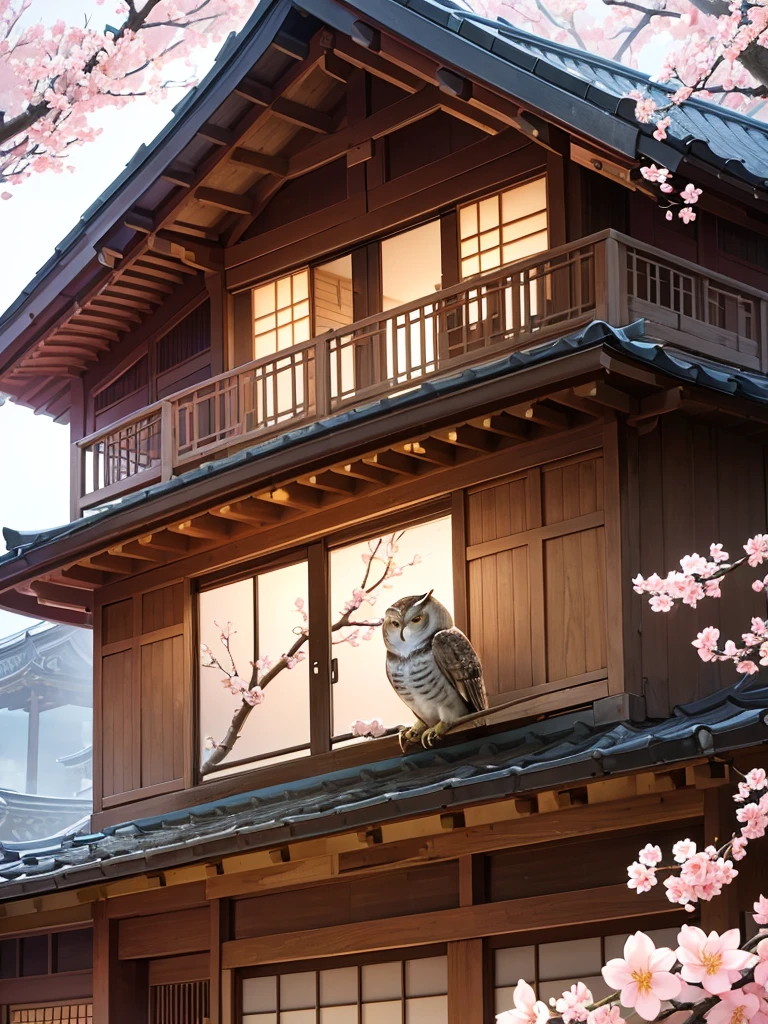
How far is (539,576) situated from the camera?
11414 millimetres

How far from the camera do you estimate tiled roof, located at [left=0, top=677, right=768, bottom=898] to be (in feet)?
27.5

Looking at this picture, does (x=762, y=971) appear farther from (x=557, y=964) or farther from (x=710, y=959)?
(x=557, y=964)

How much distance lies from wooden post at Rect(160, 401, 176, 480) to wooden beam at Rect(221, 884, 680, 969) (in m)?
4.45

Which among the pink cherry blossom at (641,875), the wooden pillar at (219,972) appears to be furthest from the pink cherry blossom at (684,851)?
the wooden pillar at (219,972)

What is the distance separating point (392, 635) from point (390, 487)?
1.62 metres

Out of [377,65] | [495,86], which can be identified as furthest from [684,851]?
[377,65]

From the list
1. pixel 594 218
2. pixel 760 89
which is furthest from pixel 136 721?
pixel 760 89

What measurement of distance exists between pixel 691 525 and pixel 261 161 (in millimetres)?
6179

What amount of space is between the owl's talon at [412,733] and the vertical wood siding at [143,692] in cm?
325

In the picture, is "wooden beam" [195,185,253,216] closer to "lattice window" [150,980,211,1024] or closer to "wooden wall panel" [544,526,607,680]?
"wooden wall panel" [544,526,607,680]

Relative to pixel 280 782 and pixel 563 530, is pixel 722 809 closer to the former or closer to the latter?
pixel 563 530

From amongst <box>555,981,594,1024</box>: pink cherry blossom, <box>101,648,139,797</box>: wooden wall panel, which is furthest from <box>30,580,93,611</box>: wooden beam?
<box>555,981,594,1024</box>: pink cherry blossom

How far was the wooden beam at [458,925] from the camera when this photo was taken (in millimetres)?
9492

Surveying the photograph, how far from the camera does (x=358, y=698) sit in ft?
41.7
